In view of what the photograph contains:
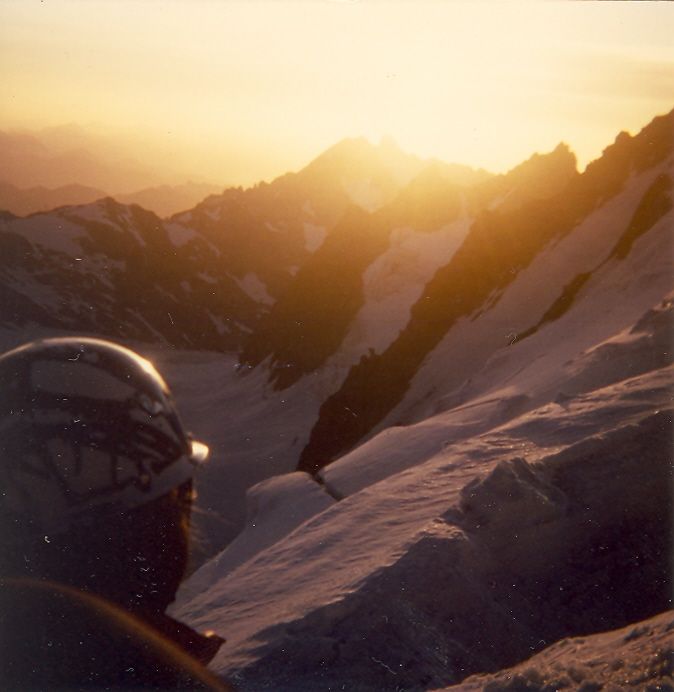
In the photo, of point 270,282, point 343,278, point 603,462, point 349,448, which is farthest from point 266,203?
point 603,462

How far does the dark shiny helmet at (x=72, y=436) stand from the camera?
4625mm

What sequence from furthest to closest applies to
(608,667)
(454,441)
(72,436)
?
1. (454,441)
2. (72,436)
3. (608,667)

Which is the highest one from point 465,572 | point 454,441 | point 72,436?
point 72,436

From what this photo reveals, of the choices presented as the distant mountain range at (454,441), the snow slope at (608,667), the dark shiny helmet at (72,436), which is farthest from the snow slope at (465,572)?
the dark shiny helmet at (72,436)

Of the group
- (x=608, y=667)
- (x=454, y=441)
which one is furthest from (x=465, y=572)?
(x=454, y=441)

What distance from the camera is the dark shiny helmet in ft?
15.2

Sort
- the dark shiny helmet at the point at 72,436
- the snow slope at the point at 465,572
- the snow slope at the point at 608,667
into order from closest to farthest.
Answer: the snow slope at the point at 608,667 → the snow slope at the point at 465,572 → the dark shiny helmet at the point at 72,436

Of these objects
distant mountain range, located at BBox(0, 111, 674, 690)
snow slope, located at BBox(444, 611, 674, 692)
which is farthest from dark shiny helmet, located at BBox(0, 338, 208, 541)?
snow slope, located at BBox(444, 611, 674, 692)

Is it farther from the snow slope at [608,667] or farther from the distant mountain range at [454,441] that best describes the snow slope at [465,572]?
the snow slope at [608,667]

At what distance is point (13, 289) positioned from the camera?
84062 millimetres

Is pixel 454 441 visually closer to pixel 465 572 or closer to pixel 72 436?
pixel 465 572

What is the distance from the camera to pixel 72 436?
187 inches

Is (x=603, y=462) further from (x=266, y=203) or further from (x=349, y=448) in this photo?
(x=266, y=203)

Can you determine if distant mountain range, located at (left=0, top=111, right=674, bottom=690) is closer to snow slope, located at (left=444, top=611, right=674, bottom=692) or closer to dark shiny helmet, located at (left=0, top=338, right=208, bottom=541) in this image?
snow slope, located at (left=444, top=611, right=674, bottom=692)
